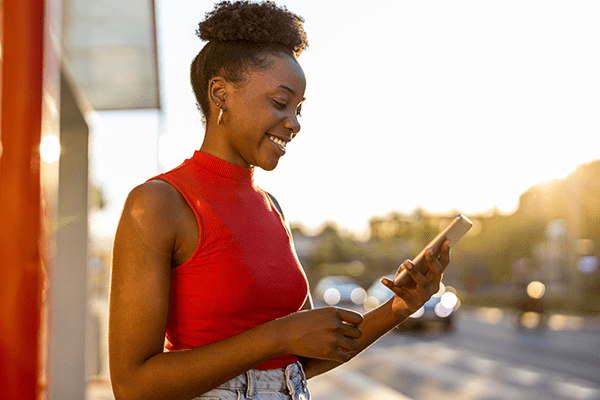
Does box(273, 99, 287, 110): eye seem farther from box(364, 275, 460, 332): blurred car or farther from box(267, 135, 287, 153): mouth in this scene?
box(364, 275, 460, 332): blurred car

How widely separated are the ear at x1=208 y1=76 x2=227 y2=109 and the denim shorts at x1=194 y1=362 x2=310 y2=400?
631 millimetres

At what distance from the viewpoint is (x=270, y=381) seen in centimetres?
131

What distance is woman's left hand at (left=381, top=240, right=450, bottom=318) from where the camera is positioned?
150 cm

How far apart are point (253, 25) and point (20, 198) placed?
874mm

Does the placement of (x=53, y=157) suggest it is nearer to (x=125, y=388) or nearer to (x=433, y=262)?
(x=125, y=388)

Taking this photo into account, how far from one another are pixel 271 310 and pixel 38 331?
25.2 inches

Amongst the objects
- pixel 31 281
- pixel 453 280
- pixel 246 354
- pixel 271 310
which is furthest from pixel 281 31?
pixel 453 280

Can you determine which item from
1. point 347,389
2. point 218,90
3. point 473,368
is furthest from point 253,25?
point 473,368

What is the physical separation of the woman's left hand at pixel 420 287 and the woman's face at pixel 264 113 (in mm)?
449

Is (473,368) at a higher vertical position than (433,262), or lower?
lower

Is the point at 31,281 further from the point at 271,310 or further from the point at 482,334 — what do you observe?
the point at 482,334

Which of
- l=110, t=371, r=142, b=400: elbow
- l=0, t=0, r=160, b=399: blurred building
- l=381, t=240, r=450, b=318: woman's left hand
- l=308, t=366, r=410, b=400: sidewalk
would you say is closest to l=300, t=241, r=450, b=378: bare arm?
l=381, t=240, r=450, b=318: woman's left hand

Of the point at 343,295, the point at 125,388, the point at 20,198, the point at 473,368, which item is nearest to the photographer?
the point at 20,198

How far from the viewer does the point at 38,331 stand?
28.6 inches
